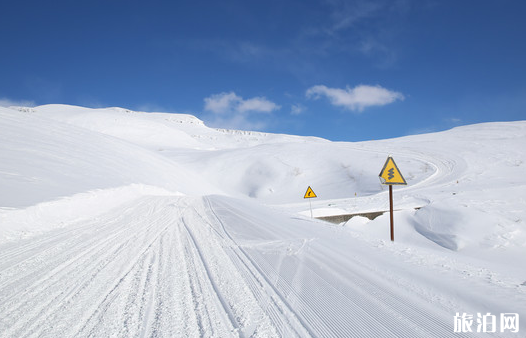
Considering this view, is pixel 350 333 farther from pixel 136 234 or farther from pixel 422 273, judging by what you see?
pixel 136 234

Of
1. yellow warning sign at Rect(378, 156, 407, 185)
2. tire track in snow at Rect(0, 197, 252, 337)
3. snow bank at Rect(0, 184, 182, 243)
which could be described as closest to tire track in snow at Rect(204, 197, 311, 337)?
tire track in snow at Rect(0, 197, 252, 337)

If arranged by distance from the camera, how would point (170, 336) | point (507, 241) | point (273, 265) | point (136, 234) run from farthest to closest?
1. point (507, 241)
2. point (136, 234)
3. point (273, 265)
4. point (170, 336)

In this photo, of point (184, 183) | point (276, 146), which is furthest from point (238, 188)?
point (276, 146)

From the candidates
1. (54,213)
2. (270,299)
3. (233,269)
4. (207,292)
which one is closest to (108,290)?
(207,292)

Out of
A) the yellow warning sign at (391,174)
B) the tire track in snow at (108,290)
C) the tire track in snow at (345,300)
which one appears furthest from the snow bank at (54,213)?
the yellow warning sign at (391,174)

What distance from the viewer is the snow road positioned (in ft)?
8.61

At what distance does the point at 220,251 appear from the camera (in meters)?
5.41

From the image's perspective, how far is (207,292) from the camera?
3.43m

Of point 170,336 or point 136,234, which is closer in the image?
point 170,336

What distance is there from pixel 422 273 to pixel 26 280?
591cm

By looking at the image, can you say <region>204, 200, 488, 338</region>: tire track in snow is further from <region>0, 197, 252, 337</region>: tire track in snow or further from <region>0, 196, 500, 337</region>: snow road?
<region>0, 197, 252, 337</region>: tire track in snow

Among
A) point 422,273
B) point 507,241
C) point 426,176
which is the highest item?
point 426,176

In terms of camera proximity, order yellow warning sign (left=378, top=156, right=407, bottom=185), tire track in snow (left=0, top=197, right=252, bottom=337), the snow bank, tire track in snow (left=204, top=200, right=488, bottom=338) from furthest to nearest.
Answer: yellow warning sign (left=378, top=156, right=407, bottom=185), the snow bank, tire track in snow (left=0, top=197, right=252, bottom=337), tire track in snow (left=204, top=200, right=488, bottom=338)

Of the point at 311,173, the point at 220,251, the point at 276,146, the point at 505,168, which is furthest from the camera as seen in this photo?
the point at 276,146
